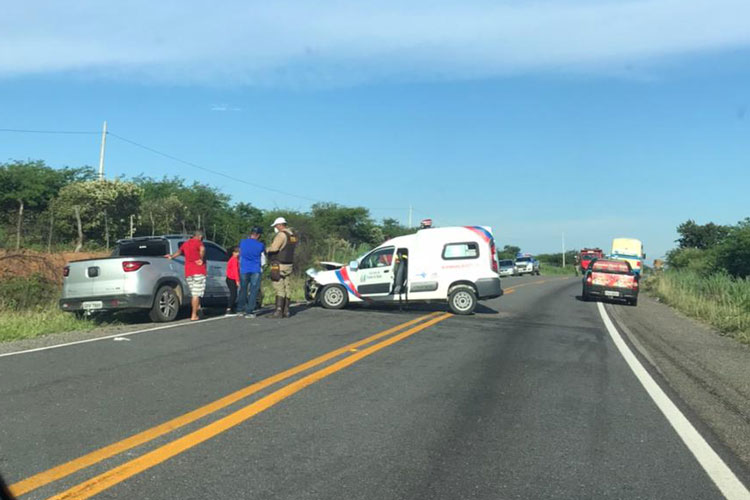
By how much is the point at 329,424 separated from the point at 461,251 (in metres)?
10.9

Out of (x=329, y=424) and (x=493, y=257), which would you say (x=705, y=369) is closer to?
(x=329, y=424)

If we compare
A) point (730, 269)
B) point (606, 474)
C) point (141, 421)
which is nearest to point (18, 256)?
point (141, 421)

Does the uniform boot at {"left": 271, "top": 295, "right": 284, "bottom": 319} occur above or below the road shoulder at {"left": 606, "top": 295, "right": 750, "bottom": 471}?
above

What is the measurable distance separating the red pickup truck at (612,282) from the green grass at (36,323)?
58.2 ft

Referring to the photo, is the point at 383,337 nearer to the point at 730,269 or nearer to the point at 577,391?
the point at 577,391

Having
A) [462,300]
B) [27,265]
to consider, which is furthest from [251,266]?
[27,265]

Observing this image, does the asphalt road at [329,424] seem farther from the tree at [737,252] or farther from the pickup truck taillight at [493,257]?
the tree at [737,252]

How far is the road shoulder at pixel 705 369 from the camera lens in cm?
589

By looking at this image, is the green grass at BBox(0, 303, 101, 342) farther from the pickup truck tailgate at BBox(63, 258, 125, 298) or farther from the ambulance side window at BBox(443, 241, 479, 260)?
the ambulance side window at BBox(443, 241, 479, 260)

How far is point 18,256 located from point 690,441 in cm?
1556

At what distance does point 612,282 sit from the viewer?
23.8 meters

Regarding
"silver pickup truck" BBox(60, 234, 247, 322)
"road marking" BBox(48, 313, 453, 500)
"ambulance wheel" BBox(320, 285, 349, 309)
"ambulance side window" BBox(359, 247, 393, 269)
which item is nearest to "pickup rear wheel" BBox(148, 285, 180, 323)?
"silver pickup truck" BBox(60, 234, 247, 322)

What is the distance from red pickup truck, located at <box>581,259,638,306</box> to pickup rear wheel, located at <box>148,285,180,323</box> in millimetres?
16352

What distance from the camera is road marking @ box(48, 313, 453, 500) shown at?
387cm
